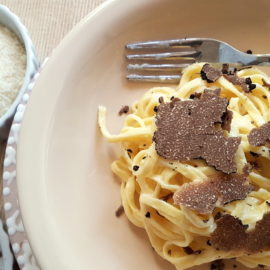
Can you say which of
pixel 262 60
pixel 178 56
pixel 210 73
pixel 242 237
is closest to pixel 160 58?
pixel 178 56

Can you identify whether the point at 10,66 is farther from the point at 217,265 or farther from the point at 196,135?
the point at 217,265

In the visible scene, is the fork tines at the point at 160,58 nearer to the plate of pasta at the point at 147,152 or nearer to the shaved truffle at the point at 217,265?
the plate of pasta at the point at 147,152

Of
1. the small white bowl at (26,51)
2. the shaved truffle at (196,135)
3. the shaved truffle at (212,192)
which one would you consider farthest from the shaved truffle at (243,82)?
the small white bowl at (26,51)

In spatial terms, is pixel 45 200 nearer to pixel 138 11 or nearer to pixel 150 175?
pixel 150 175

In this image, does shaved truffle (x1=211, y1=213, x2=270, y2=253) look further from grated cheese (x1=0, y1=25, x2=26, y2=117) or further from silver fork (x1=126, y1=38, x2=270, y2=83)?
grated cheese (x1=0, y1=25, x2=26, y2=117)

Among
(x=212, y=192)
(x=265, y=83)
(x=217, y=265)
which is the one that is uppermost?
(x=265, y=83)

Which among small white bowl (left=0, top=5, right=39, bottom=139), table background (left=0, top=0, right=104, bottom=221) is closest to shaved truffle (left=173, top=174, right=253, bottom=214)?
small white bowl (left=0, top=5, right=39, bottom=139)

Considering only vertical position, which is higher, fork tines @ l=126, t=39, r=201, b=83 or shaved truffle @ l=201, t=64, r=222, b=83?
fork tines @ l=126, t=39, r=201, b=83
